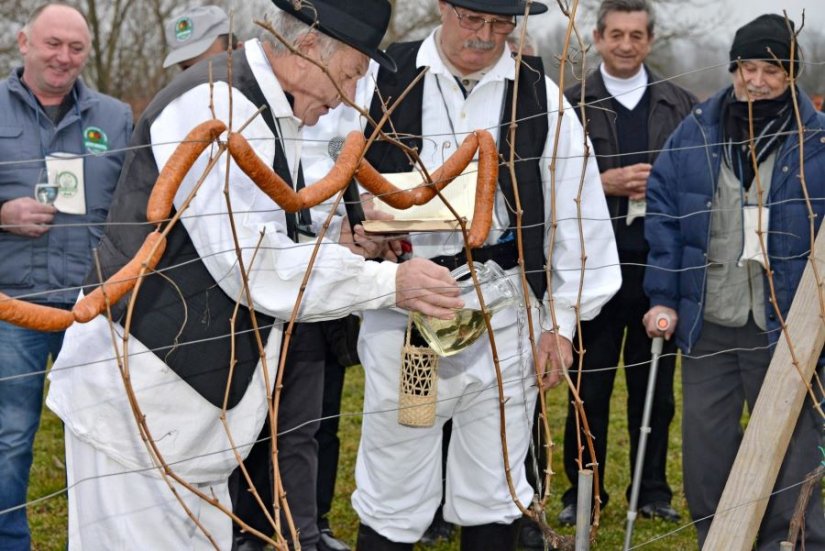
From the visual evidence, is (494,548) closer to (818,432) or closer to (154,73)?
(818,432)

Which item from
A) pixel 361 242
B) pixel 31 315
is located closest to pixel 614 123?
pixel 361 242

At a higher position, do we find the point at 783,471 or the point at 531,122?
the point at 531,122

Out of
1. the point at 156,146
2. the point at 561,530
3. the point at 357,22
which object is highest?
the point at 357,22

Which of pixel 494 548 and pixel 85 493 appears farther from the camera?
pixel 494 548

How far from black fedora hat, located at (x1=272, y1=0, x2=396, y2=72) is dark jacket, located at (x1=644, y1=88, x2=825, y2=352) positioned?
134 centimetres

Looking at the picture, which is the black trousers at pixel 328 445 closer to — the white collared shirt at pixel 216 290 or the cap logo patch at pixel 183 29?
the cap logo patch at pixel 183 29

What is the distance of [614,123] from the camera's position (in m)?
5.19

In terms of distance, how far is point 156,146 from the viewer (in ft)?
9.16

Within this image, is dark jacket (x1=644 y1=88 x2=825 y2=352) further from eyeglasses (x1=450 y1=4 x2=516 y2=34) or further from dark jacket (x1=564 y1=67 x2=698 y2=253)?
eyeglasses (x1=450 y1=4 x2=516 y2=34)

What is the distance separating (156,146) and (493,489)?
1648 millimetres

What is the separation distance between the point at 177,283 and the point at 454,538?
8.74 ft

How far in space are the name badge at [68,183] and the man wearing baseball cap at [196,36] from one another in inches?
47.0

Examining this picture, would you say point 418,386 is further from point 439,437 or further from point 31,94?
point 31,94

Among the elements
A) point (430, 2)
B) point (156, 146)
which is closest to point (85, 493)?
point (156, 146)
